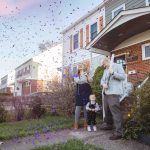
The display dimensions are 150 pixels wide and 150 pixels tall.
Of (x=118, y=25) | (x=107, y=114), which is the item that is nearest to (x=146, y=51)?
(x=118, y=25)

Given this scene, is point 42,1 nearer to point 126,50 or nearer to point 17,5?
point 17,5

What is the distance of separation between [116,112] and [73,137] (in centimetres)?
118

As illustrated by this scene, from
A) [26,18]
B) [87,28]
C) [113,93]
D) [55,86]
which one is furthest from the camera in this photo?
[87,28]

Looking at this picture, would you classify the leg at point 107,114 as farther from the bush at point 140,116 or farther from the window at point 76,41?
the window at point 76,41

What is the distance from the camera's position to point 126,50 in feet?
39.3

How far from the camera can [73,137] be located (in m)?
5.86

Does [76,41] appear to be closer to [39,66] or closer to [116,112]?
[116,112]

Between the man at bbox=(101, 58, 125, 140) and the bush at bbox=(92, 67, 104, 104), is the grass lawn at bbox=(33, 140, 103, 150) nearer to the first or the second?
the man at bbox=(101, 58, 125, 140)

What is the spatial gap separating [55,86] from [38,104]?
1114 mm

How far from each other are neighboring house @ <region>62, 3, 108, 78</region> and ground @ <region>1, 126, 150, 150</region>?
1018 cm

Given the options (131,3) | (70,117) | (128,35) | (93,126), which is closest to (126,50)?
(128,35)

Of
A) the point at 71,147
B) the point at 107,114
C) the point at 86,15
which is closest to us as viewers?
the point at 71,147

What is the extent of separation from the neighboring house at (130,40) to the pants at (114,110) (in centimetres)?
331

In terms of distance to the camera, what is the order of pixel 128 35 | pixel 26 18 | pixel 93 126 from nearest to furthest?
pixel 93 126 → pixel 26 18 → pixel 128 35
